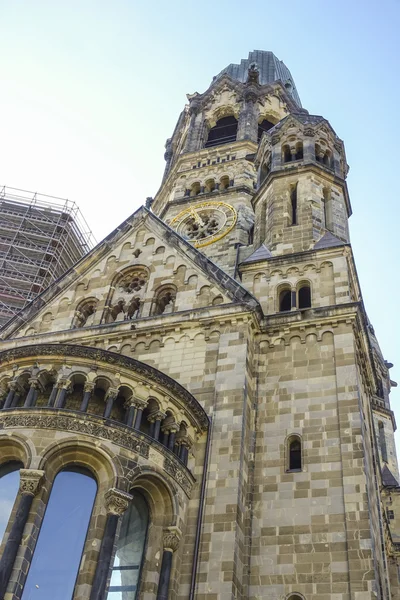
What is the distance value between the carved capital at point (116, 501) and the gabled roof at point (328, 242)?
12187mm

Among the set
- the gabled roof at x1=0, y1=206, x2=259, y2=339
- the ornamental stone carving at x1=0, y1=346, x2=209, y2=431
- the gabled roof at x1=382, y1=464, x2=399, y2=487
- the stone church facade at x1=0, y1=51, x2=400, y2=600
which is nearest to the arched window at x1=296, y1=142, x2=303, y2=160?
the stone church facade at x1=0, y1=51, x2=400, y2=600

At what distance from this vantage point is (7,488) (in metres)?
15.9

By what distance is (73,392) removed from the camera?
696 inches

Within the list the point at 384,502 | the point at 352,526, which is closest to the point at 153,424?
the point at 352,526

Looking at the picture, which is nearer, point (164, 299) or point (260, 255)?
point (164, 299)

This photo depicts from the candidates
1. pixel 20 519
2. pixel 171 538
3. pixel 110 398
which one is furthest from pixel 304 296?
pixel 20 519

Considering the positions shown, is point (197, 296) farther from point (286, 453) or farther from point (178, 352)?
point (286, 453)

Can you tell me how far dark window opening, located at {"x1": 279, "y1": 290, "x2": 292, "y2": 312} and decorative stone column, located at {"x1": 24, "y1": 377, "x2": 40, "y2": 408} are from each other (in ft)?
29.7

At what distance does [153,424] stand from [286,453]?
3.94m

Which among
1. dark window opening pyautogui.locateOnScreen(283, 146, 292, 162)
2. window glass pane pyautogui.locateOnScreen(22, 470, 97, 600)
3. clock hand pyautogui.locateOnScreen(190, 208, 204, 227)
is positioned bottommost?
window glass pane pyautogui.locateOnScreen(22, 470, 97, 600)

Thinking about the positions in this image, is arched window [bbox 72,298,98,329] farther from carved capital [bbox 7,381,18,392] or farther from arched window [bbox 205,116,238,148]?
arched window [bbox 205,116,238,148]

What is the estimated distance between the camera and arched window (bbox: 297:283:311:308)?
22828mm

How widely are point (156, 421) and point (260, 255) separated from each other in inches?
378

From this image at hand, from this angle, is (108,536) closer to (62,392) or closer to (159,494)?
(159,494)
